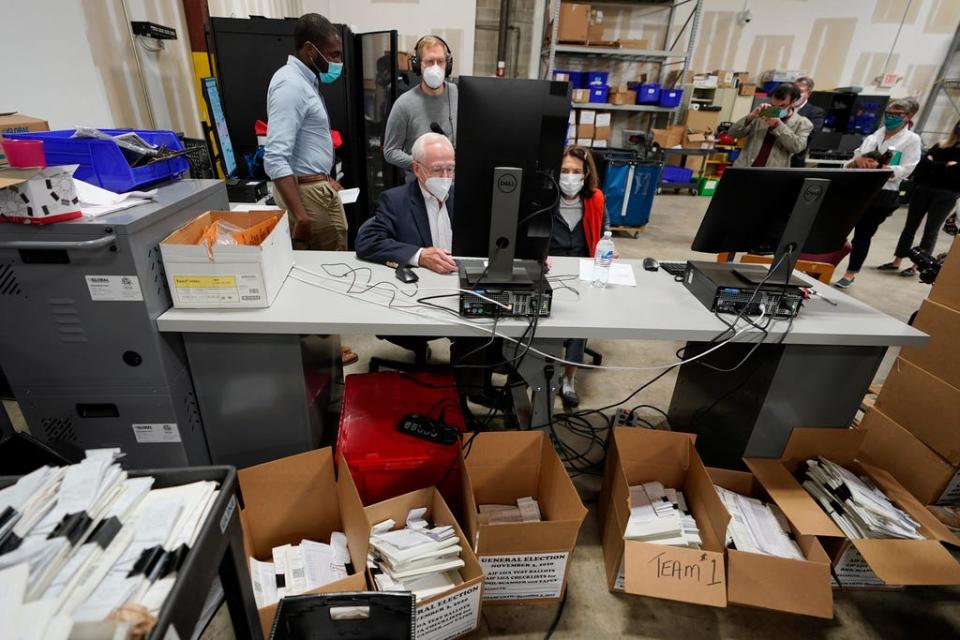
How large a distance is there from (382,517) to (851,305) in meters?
1.73

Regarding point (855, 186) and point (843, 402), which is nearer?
point (855, 186)

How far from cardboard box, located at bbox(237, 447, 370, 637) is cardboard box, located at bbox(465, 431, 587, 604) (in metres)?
0.35

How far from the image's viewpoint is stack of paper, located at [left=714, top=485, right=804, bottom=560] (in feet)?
4.75

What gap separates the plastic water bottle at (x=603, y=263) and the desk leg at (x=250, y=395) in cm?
106

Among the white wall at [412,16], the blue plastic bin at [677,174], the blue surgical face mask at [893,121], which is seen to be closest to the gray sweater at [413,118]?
the blue surgical face mask at [893,121]

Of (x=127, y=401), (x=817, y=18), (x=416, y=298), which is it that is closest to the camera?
(x=127, y=401)

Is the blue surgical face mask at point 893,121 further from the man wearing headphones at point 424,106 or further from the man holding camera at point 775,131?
the man wearing headphones at point 424,106

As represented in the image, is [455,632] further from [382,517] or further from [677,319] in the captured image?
[677,319]

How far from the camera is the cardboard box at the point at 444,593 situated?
116cm

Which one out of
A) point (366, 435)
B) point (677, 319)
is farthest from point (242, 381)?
point (677, 319)

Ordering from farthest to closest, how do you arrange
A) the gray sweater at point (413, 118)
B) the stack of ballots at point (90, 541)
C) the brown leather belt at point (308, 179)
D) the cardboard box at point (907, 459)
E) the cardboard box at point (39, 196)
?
the gray sweater at point (413, 118), the brown leather belt at point (308, 179), the cardboard box at point (907, 459), the cardboard box at point (39, 196), the stack of ballots at point (90, 541)

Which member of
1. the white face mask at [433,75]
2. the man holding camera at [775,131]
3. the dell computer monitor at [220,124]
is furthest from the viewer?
the man holding camera at [775,131]

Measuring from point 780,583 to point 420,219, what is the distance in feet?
5.40

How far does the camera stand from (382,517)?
134 cm
